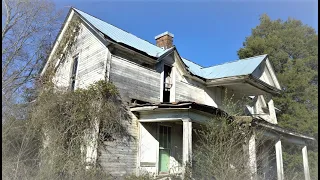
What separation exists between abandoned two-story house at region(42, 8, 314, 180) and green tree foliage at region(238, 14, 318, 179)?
744cm

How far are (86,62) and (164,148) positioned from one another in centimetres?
533

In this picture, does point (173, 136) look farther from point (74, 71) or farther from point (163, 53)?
point (74, 71)

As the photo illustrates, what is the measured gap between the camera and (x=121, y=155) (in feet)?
33.7

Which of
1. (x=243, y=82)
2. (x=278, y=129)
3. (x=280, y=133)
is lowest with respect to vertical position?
(x=280, y=133)

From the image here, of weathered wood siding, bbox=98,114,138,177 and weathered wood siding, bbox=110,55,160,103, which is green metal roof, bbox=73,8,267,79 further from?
weathered wood siding, bbox=98,114,138,177

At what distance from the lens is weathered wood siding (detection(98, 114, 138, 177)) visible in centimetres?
972

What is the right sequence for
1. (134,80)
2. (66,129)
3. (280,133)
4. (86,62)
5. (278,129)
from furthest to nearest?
(280,133)
(278,129)
(86,62)
(134,80)
(66,129)

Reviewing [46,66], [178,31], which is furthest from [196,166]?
[46,66]

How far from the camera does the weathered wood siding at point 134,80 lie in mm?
10906

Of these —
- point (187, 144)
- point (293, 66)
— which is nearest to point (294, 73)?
point (293, 66)

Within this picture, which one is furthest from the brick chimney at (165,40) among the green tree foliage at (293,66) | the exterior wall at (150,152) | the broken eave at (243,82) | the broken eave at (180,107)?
the green tree foliage at (293,66)

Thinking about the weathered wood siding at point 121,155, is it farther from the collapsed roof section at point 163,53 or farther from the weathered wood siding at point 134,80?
the collapsed roof section at point 163,53

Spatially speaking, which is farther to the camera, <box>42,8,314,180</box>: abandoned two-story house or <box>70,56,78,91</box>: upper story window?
<box>70,56,78,91</box>: upper story window

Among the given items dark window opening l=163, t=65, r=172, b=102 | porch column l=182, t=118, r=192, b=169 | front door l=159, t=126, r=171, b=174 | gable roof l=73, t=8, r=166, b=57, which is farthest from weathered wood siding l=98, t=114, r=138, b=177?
gable roof l=73, t=8, r=166, b=57
